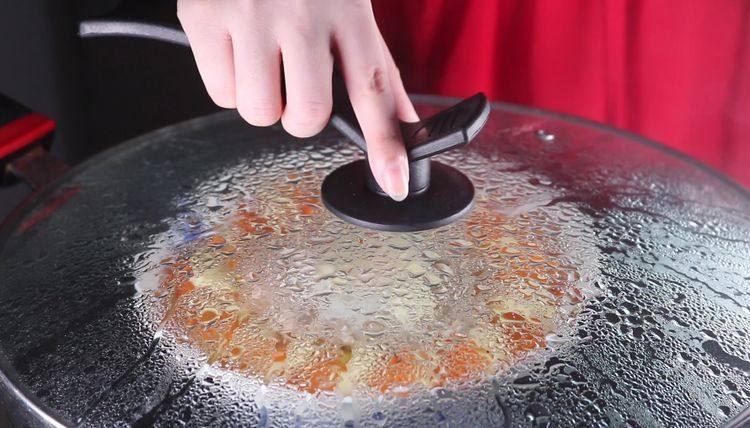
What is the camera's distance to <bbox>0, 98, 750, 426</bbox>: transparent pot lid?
602 mm

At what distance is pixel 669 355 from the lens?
641 millimetres

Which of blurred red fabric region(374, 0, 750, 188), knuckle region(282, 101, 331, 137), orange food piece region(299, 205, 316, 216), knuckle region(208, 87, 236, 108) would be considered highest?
knuckle region(208, 87, 236, 108)

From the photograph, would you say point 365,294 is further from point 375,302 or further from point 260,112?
point 260,112

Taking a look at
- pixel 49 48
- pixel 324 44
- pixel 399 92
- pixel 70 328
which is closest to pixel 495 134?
pixel 399 92

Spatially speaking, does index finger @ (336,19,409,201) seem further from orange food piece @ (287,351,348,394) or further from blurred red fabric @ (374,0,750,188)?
blurred red fabric @ (374,0,750,188)

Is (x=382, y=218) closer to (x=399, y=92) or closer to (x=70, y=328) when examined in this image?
(x=399, y=92)

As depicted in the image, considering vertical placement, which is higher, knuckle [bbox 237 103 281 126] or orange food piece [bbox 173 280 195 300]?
knuckle [bbox 237 103 281 126]

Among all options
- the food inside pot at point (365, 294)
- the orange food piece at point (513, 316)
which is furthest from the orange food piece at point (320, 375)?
the orange food piece at point (513, 316)

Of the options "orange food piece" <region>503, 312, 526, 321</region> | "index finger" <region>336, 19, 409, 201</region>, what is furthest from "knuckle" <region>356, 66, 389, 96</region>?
"orange food piece" <region>503, 312, 526, 321</region>

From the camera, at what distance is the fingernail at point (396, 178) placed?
70 cm

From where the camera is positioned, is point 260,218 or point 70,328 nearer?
point 70,328

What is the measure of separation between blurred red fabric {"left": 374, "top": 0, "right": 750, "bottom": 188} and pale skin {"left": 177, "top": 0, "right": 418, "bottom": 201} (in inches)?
34.4

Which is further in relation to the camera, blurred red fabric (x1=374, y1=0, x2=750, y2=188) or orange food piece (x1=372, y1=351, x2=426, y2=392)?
blurred red fabric (x1=374, y1=0, x2=750, y2=188)

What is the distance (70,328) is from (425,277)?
0.34 metres
